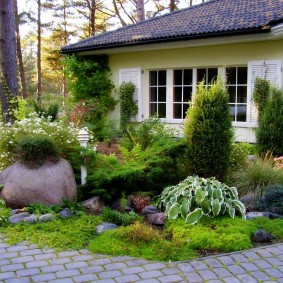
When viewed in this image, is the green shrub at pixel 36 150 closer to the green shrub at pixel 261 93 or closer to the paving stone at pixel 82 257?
the paving stone at pixel 82 257

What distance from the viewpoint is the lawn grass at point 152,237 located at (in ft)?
13.6

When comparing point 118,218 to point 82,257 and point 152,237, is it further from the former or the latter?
point 82,257

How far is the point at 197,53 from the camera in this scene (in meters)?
10.6

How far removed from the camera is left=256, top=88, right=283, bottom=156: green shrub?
8.22 metres

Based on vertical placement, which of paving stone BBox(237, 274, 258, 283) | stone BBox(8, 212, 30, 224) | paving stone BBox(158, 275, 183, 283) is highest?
stone BBox(8, 212, 30, 224)

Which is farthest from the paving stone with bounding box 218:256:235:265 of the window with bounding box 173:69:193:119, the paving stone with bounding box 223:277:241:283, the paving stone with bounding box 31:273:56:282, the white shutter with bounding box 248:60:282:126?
the window with bounding box 173:69:193:119

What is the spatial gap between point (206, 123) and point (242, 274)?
9.27 ft

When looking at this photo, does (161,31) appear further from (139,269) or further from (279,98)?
(139,269)

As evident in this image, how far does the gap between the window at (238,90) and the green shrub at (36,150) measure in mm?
Answer: 5663

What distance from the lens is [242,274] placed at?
3.63 meters

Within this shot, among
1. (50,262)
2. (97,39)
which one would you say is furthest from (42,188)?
(97,39)

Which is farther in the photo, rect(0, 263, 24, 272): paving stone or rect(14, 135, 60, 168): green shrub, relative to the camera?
rect(14, 135, 60, 168): green shrub

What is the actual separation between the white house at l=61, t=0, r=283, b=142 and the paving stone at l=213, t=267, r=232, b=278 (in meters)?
6.31

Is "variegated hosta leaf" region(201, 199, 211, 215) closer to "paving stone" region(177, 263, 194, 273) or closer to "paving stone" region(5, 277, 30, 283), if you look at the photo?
"paving stone" region(177, 263, 194, 273)
